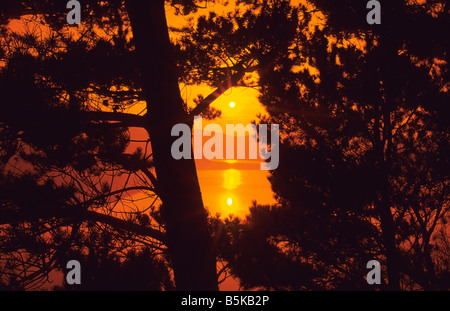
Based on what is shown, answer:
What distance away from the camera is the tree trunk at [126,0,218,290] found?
3.05 metres

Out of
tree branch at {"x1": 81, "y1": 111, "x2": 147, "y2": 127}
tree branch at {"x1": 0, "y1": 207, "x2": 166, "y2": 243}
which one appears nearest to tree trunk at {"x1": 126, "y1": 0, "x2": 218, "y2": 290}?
tree branch at {"x1": 81, "y1": 111, "x2": 147, "y2": 127}

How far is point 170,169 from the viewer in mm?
3094

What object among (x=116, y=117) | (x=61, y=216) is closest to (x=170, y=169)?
(x=116, y=117)

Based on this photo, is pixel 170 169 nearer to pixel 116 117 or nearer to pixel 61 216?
pixel 116 117

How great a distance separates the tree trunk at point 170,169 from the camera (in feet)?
10.0

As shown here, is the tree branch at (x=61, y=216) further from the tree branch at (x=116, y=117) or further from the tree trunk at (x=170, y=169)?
the tree branch at (x=116, y=117)

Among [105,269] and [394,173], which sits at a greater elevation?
[394,173]

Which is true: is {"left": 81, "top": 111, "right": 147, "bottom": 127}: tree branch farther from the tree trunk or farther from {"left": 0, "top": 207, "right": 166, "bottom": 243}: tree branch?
{"left": 0, "top": 207, "right": 166, "bottom": 243}: tree branch

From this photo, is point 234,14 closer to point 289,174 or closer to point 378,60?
point 378,60

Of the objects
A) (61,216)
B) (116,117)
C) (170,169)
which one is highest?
(116,117)
